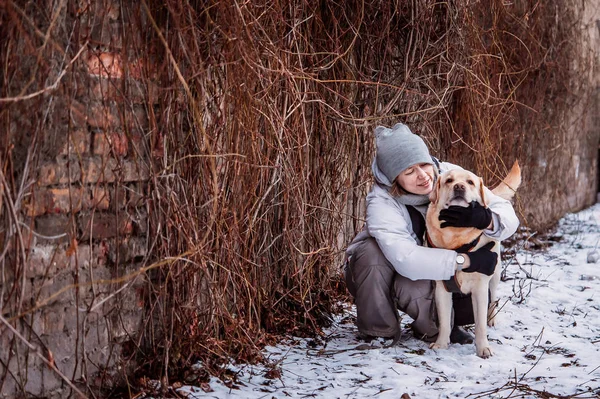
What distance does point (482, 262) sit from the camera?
141 inches

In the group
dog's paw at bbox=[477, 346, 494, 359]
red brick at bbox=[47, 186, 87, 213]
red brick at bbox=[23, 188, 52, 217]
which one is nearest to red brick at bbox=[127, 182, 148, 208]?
red brick at bbox=[47, 186, 87, 213]

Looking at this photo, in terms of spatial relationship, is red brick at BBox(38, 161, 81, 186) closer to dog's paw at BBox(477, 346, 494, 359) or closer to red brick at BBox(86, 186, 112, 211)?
red brick at BBox(86, 186, 112, 211)

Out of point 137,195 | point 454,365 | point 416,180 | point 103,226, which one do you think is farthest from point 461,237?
point 103,226

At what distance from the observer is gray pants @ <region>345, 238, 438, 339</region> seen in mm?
3820

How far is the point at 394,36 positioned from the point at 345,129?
86 centimetres

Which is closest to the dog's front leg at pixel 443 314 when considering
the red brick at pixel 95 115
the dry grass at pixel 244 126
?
the dry grass at pixel 244 126

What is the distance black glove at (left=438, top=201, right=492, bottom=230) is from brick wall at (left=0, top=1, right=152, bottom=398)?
1.49 meters

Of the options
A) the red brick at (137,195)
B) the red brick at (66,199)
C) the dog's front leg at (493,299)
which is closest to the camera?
the red brick at (66,199)

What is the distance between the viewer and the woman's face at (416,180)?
12.4 ft

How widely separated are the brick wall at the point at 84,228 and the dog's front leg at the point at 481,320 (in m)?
1.66

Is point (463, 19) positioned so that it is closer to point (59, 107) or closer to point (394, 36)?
point (394, 36)

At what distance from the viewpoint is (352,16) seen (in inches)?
184

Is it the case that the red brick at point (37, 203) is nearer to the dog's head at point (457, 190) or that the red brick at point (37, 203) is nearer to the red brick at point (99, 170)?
the red brick at point (99, 170)

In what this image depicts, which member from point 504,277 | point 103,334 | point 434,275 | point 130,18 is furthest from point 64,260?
point 504,277
